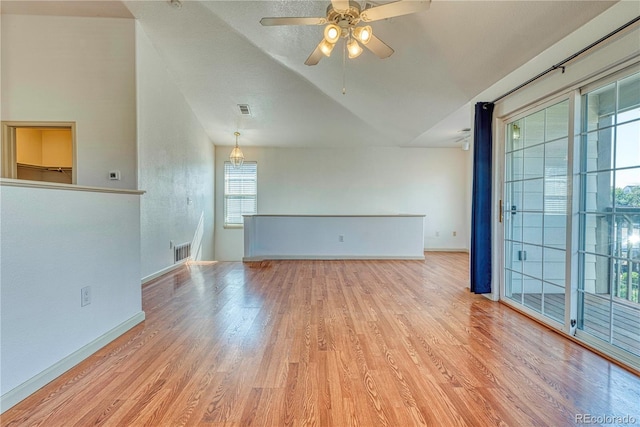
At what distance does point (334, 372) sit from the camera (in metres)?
1.87

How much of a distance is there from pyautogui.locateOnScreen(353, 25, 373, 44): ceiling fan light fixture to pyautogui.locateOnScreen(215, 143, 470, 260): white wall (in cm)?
506

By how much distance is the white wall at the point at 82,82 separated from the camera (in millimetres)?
3635

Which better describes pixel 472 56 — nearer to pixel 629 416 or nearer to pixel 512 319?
pixel 512 319

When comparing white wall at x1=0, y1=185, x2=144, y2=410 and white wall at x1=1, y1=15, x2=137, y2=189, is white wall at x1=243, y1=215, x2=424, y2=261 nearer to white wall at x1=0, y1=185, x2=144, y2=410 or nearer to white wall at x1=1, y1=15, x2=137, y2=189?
white wall at x1=1, y1=15, x2=137, y2=189

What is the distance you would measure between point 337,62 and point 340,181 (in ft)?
12.0

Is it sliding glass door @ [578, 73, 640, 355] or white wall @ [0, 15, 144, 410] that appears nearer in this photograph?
white wall @ [0, 15, 144, 410]

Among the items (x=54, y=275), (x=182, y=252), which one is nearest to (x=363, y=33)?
(x=54, y=275)

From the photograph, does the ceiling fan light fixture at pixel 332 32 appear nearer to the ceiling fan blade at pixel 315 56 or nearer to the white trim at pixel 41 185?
the ceiling fan blade at pixel 315 56

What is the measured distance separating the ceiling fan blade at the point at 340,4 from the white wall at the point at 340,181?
17.3 ft

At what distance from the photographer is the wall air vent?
16.5 ft

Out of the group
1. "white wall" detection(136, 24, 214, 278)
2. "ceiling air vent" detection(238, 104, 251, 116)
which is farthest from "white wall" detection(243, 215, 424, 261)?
"ceiling air vent" detection(238, 104, 251, 116)

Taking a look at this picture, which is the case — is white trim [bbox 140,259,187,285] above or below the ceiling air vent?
below

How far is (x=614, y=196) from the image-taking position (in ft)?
7.04

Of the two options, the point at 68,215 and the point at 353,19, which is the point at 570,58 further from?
the point at 68,215
